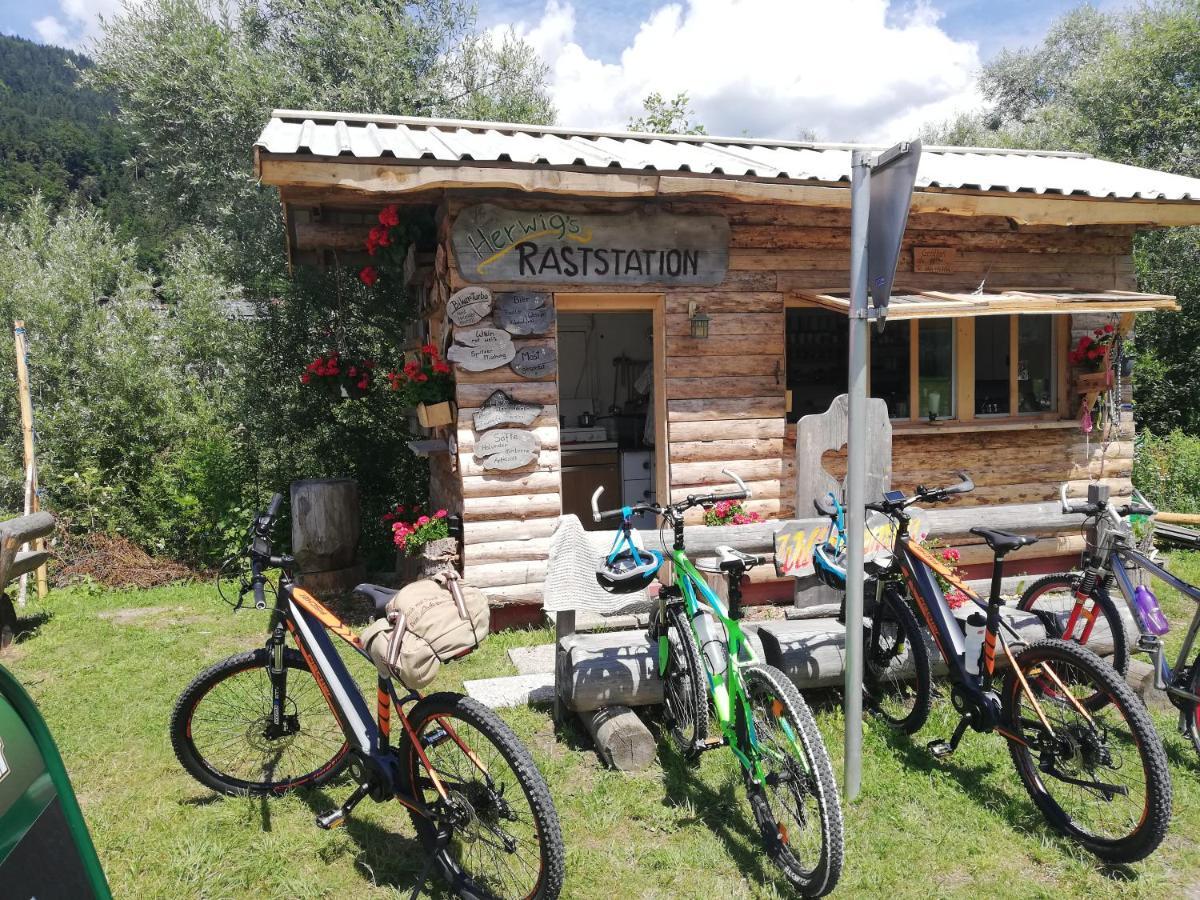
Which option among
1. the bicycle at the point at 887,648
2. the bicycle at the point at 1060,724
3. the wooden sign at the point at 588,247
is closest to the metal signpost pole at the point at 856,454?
the bicycle at the point at 1060,724

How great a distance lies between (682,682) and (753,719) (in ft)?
2.06

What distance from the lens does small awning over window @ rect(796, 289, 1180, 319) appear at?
5.79 meters

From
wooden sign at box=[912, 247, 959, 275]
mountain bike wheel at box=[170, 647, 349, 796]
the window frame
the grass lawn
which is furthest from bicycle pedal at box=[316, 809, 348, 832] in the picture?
wooden sign at box=[912, 247, 959, 275]

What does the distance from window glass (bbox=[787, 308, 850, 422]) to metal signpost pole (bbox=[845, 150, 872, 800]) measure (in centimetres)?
388

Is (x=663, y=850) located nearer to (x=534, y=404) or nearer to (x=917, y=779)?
(x=917, y=779)

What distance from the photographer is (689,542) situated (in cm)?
462

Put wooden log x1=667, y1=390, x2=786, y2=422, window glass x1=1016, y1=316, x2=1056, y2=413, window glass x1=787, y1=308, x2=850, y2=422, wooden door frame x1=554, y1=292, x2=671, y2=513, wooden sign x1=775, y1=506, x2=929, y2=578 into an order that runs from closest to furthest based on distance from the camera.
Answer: wooden sign x1=775, y1=506, x2=929, y2=578 → wooden door frame x1=554, y1=292, x2=671, y2=513 → wooden log x1=667, y1=390, x2=786, y2=422 → window glass x1=787, y1=308, x2=850, y2=422 → window glass x1=1016, y1=316, x2=1056, y2=413

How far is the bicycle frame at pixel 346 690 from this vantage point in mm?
2852

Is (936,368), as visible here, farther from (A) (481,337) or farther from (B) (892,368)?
(A) (481,337)

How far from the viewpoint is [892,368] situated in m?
7.09

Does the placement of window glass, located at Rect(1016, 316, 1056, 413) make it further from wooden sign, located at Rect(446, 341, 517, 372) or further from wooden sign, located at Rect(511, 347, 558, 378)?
wooden sign, located at Rect(446, 341, 517, 372)

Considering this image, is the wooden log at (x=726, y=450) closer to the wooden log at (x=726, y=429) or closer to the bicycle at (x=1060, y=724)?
the wooden log at (x=726, y=429)

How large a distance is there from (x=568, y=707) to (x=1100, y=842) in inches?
90.0

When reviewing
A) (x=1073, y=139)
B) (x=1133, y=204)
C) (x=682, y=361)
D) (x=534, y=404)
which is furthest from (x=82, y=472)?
(x=1073, y=139)
